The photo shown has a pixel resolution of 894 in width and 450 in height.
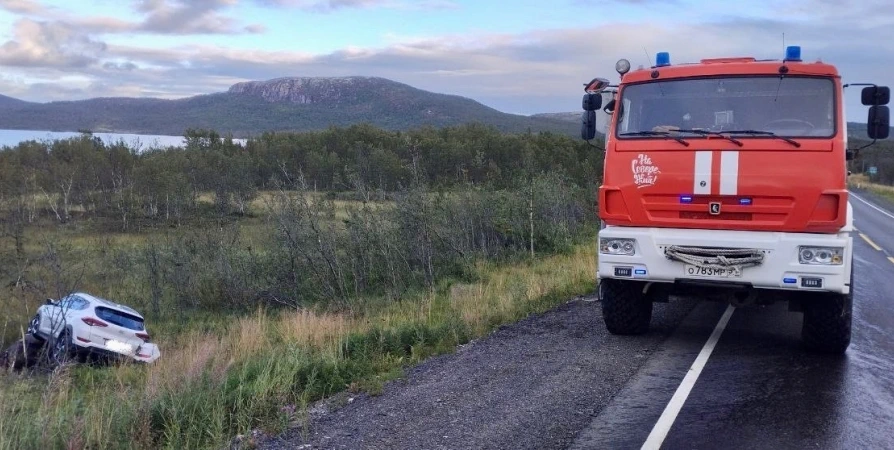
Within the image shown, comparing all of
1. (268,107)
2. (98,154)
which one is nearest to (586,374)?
(98,154)

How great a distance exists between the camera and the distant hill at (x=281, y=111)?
280 feet

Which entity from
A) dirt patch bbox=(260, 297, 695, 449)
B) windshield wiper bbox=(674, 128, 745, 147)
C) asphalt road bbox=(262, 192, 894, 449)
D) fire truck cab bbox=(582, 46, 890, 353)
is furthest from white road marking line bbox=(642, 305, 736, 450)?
windshield wiper bbox=(674, 128, 745, 147)

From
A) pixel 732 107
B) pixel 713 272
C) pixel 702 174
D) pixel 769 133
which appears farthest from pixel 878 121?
pixel 713 272

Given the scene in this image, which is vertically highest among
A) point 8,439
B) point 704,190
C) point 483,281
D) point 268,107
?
point 268,107

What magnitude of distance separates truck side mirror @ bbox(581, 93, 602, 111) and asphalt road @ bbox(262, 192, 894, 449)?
8.47 feet

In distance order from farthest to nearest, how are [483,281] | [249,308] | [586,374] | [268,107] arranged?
1. [268,107]
2. [249,308]
3. [483,281]
4. [586,374]

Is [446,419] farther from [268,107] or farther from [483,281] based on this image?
[268,107]

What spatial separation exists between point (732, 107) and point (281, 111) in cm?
10335

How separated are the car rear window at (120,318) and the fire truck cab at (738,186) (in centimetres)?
1139

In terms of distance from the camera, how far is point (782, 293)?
6914 millimetres

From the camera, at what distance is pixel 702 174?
6.85m

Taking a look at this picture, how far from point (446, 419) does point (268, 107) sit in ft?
357

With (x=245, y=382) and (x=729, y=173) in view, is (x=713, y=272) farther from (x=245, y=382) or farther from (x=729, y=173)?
(x=245, y=382)

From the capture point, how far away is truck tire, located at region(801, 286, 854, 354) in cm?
689
